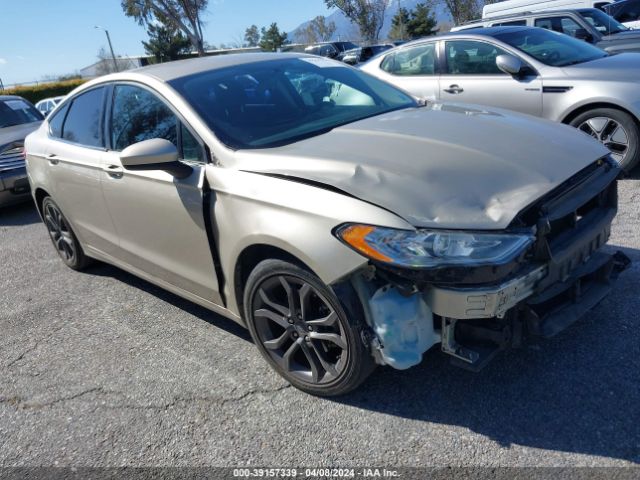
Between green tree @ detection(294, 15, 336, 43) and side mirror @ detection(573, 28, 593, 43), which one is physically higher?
green tree @ detection(294, 15, 336, 43)

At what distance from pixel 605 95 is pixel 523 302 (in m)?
3.71

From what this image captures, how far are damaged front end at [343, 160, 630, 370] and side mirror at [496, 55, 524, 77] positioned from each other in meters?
3.35

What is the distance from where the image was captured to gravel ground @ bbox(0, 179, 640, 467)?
2324mm

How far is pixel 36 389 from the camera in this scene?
3184 millimetres

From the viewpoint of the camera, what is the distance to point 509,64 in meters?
5.57

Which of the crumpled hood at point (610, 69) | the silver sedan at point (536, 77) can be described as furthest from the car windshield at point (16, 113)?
the crumpled hood at point (610, 69)

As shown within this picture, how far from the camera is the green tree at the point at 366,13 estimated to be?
150 ft

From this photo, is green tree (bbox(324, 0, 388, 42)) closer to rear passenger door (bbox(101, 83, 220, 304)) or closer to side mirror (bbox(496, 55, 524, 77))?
side mirror (bbox(496, 55, 524, 77))

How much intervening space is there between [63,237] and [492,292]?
13.2ft

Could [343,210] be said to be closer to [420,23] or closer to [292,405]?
[292,405]

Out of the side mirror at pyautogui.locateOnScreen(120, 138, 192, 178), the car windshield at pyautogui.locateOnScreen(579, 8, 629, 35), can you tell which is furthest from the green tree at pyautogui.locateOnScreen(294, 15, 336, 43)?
the side mirror at pyautogui.locateOnScreen(120, 138, 192, 178)

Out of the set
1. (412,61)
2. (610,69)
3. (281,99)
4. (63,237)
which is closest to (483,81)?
(412,61)

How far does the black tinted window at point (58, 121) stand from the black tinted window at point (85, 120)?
3.3 inches

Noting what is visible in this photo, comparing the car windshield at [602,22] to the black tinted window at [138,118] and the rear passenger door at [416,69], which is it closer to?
the rear passenger door at [416,69]
